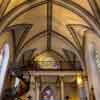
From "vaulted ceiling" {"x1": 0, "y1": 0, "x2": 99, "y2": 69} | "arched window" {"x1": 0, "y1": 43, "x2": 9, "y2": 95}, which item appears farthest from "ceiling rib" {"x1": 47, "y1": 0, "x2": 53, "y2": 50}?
"arched window" {"x1": 0, "y1": 43, "x2": 9, "y2": 95}

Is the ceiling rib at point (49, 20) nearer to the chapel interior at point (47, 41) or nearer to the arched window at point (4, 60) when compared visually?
the chapel interior at point (47, 41)

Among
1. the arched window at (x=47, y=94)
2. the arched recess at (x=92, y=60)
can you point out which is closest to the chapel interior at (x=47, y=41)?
the arched recess at (x=92, y=60)

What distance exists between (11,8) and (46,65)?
8135 millimetres

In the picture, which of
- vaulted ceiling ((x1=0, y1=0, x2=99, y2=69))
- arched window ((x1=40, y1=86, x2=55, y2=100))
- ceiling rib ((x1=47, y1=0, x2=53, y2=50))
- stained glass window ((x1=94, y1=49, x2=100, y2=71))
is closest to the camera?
vaulted ceiling ((x1=0, y1=0, x2=99, y2=69))

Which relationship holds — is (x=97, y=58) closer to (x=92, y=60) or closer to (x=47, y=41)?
(x=92, y=60)

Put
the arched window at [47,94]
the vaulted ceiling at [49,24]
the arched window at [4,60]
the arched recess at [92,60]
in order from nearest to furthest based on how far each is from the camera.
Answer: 1. the vaulted ceiling at [49,24]
2. the arched recess at [92,60]
3. the arched window at [4,60]
4. the arched window at [47,94]

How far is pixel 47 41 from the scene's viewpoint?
16953 millimetres

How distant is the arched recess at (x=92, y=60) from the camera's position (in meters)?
13.1

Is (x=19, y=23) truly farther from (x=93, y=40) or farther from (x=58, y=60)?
(x=58, y=60)

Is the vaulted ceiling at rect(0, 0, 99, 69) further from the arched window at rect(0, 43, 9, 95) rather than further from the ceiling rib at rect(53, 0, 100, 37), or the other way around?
the arched window at rect(0, 43, 9, 95)

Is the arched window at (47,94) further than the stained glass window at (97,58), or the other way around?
the arched window at (47,94)

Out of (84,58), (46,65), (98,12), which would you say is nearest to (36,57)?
(46,65)

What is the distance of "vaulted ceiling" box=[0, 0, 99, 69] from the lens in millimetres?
11867

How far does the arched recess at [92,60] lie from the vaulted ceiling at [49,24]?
51 cm
